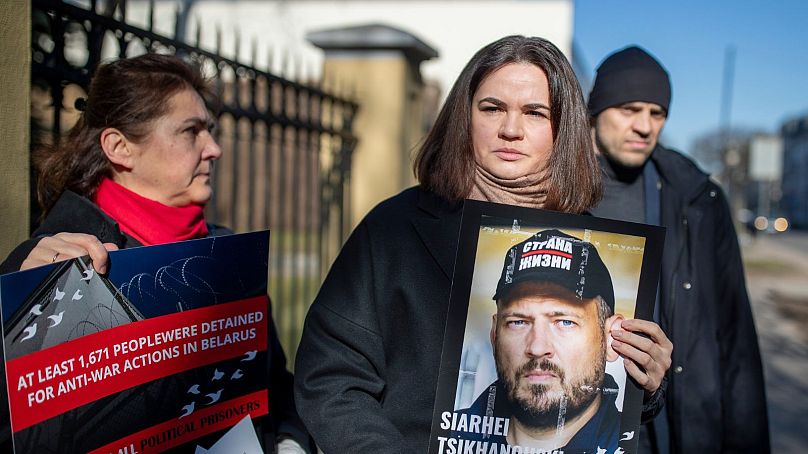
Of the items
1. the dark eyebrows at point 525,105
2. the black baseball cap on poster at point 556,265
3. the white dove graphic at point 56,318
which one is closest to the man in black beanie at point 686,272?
the dark eyebrows at point 525,105

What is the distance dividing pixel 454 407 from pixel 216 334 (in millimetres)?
597

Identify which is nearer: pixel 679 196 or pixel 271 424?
pixel 271 424

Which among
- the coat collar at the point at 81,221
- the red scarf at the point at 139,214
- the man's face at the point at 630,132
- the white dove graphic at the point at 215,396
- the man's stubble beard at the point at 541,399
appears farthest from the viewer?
the man's face at the point at 630,132

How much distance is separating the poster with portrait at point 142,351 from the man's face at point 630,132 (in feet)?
4.77

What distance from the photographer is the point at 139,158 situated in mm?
2115

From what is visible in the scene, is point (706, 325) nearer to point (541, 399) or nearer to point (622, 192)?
point (622, 192)

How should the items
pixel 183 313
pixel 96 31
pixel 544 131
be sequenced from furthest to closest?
pixel 96 31 → pixel 544 131 → pixel 183 313

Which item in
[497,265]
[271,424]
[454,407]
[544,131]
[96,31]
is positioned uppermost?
[96,31]

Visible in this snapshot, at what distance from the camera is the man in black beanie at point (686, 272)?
8.64 feet

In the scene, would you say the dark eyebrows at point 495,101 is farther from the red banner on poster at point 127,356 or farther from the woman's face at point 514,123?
the red banner on poster at point 127,356

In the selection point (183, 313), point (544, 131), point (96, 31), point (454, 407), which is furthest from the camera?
point (96, 31)

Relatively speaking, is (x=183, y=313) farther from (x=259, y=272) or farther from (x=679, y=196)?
(x=679, y=196)

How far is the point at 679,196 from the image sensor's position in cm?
275

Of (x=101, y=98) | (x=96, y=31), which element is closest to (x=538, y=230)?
(x=101, y=98)
